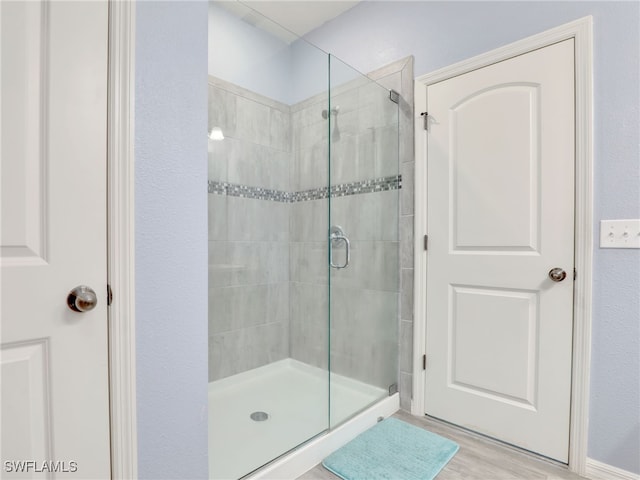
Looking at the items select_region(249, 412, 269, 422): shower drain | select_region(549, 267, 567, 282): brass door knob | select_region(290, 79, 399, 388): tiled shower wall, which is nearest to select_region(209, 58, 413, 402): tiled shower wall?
select_region(290, 79, 399, 388): tiled shower wall

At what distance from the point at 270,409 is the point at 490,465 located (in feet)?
3.93

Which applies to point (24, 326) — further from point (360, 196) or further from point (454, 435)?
point (454, 435)

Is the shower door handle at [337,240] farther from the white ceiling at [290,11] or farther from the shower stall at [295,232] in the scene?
the white ceiling at [290,11]

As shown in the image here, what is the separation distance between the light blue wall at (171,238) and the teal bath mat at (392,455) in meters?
0.78

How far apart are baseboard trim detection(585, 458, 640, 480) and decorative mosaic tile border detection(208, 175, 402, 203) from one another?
1.68 m

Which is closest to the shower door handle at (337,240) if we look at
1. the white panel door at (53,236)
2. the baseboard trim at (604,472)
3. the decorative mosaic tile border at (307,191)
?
the decorative mosaic tile border at (307,191)

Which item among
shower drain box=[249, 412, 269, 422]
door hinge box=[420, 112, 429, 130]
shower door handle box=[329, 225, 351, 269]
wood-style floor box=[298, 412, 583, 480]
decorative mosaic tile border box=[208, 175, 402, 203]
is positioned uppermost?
door hinge box=[420, 112, 429, 130]

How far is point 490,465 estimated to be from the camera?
5.41 feet

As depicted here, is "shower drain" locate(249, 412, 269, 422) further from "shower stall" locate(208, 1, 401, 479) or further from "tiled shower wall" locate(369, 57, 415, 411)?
"tiled shower wall" locate(369, 57, 415, 411)

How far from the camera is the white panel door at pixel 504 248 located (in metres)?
1.65

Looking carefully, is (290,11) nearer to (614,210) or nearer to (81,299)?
(614,210)

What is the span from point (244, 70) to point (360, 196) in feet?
4.15

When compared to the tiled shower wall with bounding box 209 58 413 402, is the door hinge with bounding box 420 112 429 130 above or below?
above

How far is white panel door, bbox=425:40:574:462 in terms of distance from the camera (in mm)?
1646
